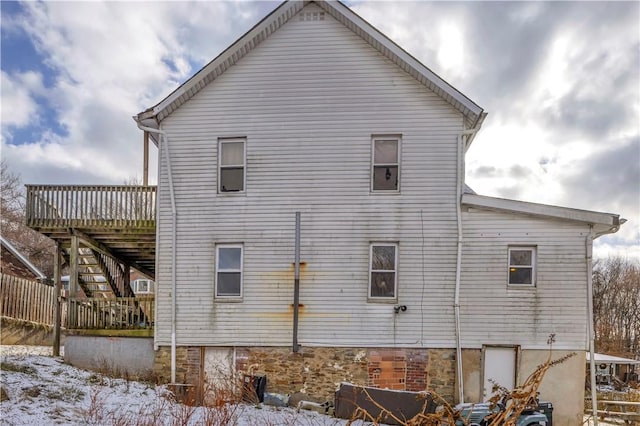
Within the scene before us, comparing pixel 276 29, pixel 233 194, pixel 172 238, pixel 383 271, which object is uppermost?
pixel 276 29

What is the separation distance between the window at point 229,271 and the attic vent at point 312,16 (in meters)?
6.24

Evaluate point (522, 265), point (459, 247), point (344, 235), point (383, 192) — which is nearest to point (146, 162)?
point (344, 235)

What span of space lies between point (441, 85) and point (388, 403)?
7.46m

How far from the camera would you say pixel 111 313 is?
33.1ft

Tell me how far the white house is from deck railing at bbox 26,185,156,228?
0.93 meters

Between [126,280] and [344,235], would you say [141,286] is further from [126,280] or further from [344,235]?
[344,235]

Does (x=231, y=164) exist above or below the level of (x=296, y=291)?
above

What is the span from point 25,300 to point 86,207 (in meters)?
7.76

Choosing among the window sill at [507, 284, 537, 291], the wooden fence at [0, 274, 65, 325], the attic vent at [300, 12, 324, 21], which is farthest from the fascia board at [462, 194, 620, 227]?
the wooden fence at [0, 274, 65, 325]

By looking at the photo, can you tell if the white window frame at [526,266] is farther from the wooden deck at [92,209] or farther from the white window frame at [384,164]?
the wooden deck at [92,209]

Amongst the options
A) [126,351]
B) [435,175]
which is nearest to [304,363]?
[126,351]

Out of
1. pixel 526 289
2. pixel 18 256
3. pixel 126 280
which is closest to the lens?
pixel 526 289

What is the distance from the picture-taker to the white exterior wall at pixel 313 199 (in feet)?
30.1

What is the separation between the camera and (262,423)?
677cm
